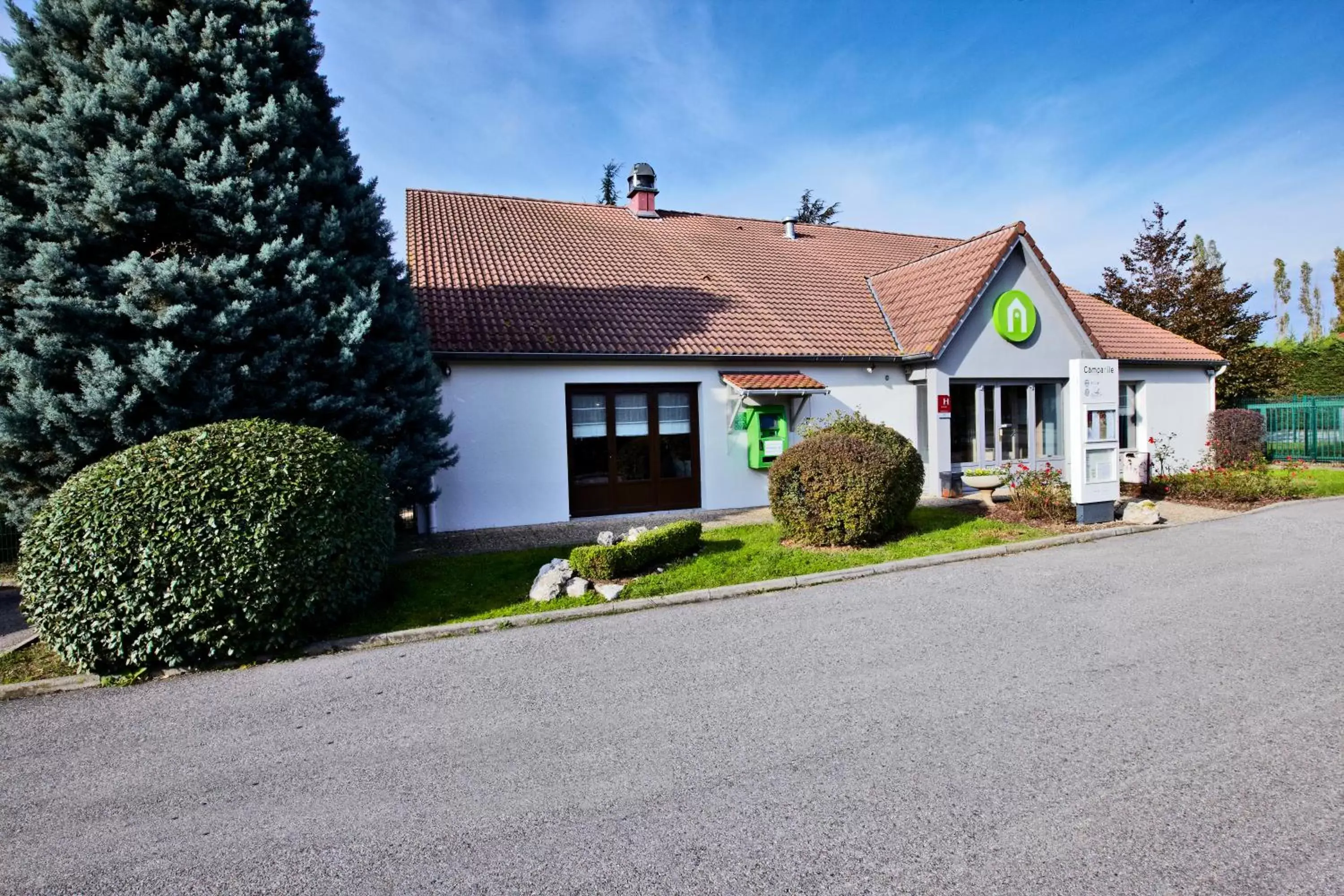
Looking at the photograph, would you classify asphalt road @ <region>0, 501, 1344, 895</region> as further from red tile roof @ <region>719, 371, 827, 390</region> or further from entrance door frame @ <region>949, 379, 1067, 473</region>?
entrance door frame @ <region>949, 379, 1067, 473</region>

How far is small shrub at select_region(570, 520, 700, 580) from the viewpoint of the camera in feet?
25.3

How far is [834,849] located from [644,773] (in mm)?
1094

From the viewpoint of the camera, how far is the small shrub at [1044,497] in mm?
10773

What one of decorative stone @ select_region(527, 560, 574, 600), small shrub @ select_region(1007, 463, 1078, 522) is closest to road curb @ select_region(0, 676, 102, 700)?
decorative stone @ select_region(527, 560, 574, 600)

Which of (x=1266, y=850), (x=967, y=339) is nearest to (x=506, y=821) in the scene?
(x=1266, y=850)

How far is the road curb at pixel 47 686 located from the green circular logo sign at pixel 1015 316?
14861 millimetres

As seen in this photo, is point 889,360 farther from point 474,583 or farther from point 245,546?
point 245,546

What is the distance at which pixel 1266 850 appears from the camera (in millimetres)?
2885

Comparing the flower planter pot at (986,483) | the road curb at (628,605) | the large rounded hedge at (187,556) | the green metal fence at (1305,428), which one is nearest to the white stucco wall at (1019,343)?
the flower planter pot at (986,483)

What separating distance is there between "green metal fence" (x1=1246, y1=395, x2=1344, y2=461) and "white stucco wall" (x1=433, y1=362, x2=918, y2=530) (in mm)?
15455

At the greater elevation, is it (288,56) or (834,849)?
(288,56)

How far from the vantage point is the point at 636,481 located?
1285 cm

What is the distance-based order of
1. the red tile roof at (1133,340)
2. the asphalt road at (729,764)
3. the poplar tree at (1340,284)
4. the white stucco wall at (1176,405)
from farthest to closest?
the poplar tree at (1340,284)
the white stucco wall at (1176,405)
the red tile roof at (1133,340)
the asphalt road at (729,764)

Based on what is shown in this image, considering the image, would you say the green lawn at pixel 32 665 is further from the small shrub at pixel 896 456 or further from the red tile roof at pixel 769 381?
the red tile roof at pixel 769 381
